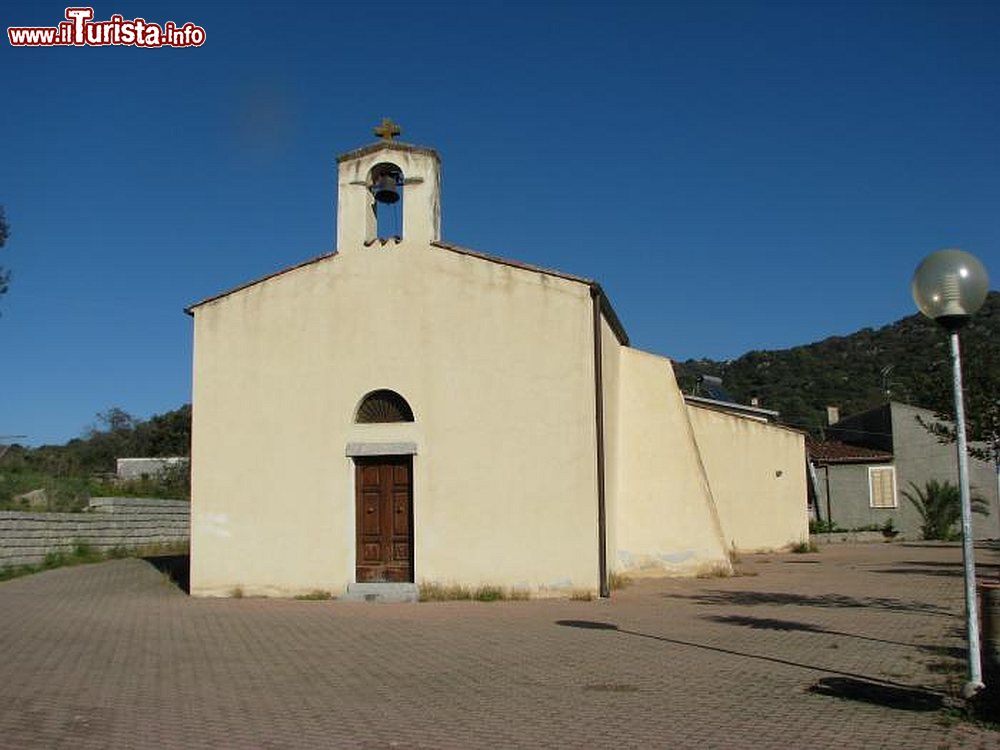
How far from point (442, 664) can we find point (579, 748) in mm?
3427

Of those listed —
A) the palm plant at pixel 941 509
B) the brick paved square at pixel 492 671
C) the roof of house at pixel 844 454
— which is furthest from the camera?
the roof of house at pixel 844 454

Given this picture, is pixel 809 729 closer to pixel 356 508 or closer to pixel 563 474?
pixel 563 474

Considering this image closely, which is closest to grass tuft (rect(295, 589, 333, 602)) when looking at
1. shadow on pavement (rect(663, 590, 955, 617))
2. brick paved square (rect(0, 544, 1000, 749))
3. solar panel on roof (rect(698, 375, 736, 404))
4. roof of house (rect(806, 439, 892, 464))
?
brick paved square (rect(0, 544, 1000, 749))

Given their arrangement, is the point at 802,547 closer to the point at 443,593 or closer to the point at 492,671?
the point at 443,593

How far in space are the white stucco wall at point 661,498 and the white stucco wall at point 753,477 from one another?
5.96m

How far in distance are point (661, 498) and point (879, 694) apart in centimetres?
1054

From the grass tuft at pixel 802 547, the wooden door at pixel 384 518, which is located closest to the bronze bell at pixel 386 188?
the wooden door at pixel 384 518

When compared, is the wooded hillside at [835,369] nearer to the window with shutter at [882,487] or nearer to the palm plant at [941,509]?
the window with shutter at [882,487]

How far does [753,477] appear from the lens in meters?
25.8

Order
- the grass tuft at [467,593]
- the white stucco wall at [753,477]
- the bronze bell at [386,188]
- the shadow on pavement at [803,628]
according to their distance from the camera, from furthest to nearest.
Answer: the white stucco wall at [753,477] < the bronze bell at [386,188] < the grass tuft at [467,593] < the shadow on pavement at [803,628]

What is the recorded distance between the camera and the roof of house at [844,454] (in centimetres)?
3447

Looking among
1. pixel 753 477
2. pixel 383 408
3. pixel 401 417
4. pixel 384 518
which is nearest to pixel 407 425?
pixel 401 417

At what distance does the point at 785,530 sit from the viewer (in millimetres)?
26797

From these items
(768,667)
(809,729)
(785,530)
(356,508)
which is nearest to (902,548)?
(785,530)
